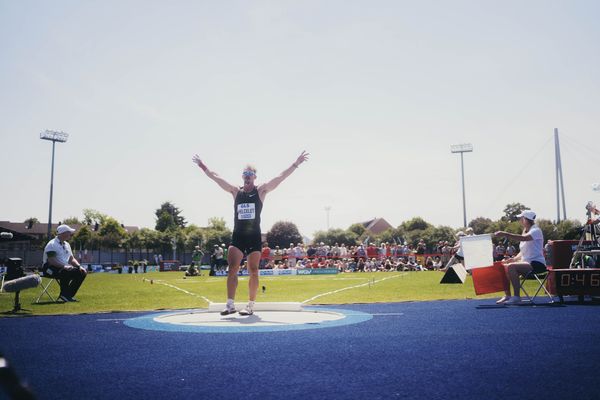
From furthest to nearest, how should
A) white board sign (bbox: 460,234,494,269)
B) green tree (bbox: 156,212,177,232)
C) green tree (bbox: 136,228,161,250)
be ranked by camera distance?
1. green tree (bbox: 156,212,177,232)
2. green tree (bbox: 136,228,161,250)
3. white board sign (bbox: 460,234,494,269)

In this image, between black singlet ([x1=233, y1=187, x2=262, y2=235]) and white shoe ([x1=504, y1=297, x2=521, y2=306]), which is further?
white shoe ([x1=504, y1=297, x2=521, y2=306])

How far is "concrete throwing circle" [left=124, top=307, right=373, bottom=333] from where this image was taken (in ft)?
19.1

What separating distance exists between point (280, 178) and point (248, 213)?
781mm

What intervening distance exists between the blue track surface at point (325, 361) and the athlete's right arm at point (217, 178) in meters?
2.65


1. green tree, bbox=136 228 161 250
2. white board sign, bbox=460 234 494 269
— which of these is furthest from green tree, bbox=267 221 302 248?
white board sign, bbox=460 234 494 269

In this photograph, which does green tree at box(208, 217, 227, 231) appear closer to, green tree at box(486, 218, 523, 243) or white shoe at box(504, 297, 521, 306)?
green tree at box(486, 218, 523, 243)

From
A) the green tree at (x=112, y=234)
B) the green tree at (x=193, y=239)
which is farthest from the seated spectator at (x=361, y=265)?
the green tree at (x=112, y=234)

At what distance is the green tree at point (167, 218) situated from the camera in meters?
110

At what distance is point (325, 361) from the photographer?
384 centimetres

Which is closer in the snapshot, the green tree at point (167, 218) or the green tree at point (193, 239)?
the green tree at point (193, 239)

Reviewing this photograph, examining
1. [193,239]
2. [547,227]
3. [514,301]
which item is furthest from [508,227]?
[514,301]

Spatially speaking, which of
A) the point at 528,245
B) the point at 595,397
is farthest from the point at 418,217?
the point at 595,397

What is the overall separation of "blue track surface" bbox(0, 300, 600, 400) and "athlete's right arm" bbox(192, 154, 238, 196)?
2.65 metres

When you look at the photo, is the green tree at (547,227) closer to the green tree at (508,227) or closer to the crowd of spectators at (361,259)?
the green tree at (508,227)
